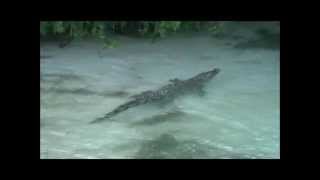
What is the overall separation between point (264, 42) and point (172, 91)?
697 millimetres

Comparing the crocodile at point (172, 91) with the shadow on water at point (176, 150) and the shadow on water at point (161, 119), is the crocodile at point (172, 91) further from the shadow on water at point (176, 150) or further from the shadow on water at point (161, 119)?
the shadow on water at point (176, 150)

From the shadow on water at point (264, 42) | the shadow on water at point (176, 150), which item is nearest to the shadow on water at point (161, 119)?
the shadow on water at point (176, 150)

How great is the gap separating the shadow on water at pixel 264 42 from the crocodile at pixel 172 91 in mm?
290

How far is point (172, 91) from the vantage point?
4762mm

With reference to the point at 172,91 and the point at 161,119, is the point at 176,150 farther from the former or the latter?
the point at 172,91

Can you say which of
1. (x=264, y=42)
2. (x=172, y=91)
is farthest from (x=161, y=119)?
(x=264, y=42)

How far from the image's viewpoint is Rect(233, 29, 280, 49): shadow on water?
4.70 metres

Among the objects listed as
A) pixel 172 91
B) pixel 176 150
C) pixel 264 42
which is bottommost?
pixel 176 150

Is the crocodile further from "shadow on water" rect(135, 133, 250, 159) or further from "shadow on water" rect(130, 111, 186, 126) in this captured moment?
"shadow on water" rect(135, 133, 250, 159)

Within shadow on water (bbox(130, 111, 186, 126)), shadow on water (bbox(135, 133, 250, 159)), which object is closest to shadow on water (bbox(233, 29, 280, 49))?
shadow on water (bbox(130, 111, 186, 126))

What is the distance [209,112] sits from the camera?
4695 millimetres
